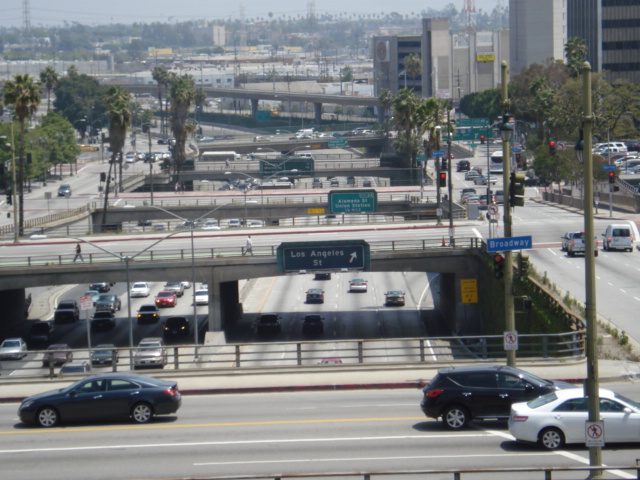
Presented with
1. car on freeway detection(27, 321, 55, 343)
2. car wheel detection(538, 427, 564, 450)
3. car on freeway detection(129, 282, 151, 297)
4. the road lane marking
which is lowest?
car on freeway detection(129, 282, 151, 297)

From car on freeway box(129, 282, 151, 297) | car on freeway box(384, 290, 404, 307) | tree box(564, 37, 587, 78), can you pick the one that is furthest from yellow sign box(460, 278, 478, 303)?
tree box(564, 37, 587, 78)

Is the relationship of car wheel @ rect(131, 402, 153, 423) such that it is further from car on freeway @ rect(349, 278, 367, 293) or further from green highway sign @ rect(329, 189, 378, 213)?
green highway sign @ rect(329, 189, 378, 213)

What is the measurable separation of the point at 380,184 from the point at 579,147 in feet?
375

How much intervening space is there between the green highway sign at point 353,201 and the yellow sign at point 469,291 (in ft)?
98.7

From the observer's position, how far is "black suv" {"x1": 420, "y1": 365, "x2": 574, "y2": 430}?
71.1 ft

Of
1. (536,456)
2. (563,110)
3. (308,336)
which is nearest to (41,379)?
(536,456)

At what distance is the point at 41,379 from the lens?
2966 cm

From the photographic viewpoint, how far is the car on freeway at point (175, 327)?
58.5m

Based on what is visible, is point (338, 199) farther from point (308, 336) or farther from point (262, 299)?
point (308, 336)

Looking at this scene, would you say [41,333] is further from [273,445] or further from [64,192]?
[64,192]

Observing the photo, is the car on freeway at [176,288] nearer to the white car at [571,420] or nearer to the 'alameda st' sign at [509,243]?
the 'alameda st' sign at [509,243]

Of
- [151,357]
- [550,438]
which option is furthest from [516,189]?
[151,357]

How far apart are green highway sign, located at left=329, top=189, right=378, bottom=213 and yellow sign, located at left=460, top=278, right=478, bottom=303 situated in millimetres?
30071

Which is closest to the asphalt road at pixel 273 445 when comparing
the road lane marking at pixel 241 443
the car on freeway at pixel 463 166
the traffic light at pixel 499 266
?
the road lane marking at pixel 241 443
